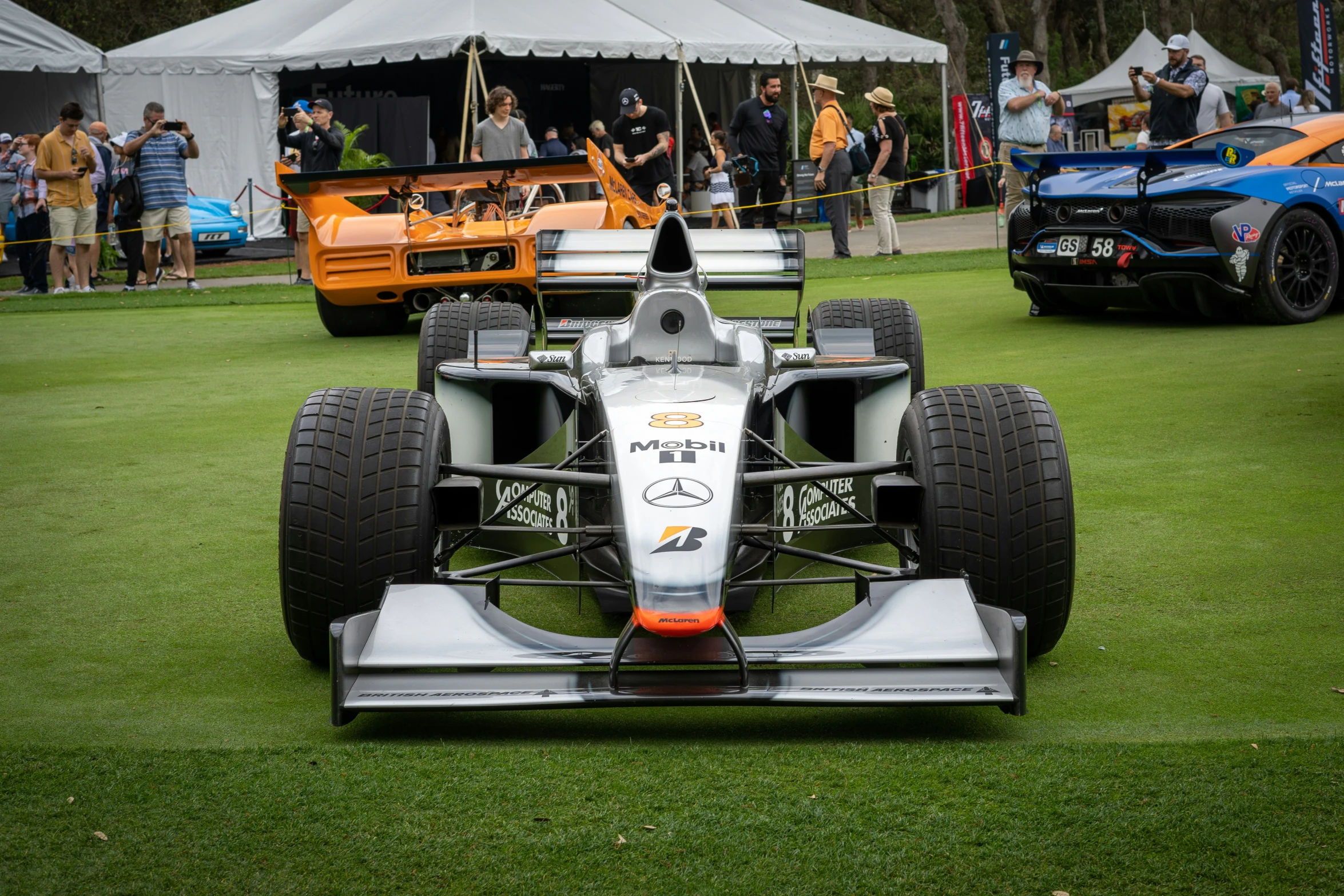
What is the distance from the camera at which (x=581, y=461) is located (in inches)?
171

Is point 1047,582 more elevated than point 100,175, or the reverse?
point 100,175

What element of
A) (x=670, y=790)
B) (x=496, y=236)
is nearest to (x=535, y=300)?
(x=496, y=236)

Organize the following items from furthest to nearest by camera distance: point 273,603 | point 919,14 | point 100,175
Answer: point 919,14
point 100,175
point 273,603

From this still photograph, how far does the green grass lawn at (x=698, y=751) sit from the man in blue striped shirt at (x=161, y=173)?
10607mm

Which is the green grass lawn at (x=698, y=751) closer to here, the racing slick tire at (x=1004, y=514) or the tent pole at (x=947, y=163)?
the racing slick tire at (x=1004, y=514)

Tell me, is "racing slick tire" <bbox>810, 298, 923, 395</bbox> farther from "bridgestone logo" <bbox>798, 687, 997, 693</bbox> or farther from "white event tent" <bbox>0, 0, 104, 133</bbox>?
"white event tent" <bbox>0, 0, 104, 133</bbox>

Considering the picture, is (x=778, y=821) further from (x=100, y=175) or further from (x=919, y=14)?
(x=919, y=14)

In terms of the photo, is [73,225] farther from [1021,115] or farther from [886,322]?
[886,322]

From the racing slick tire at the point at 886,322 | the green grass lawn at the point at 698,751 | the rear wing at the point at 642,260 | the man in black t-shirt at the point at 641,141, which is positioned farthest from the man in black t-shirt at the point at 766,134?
the green grass lawn at the point at 698,751

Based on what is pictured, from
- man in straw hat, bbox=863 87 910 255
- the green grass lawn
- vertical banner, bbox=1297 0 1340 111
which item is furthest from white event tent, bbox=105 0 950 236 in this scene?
the green grass lawn

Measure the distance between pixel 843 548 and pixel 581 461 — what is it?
1108mm

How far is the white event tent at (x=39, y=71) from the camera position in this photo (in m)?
19.0

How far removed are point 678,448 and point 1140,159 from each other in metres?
6.68

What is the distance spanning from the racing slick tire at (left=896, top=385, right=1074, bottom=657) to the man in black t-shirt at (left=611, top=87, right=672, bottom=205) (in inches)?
501
